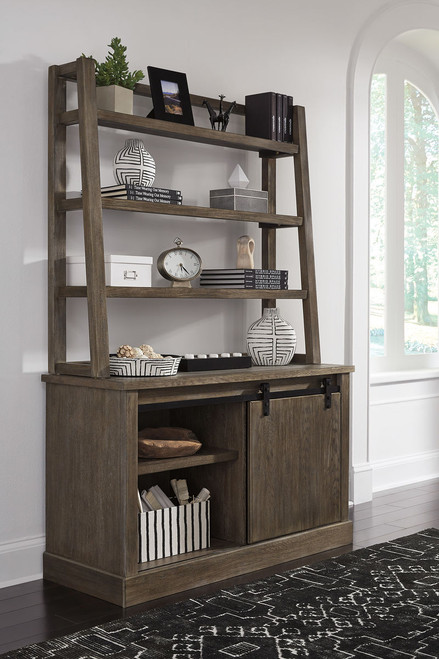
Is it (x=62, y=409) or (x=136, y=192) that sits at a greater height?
(x=136, y=192)

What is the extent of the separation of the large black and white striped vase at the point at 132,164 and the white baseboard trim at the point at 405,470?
2.38 m

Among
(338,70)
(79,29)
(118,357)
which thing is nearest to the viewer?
(118,357)

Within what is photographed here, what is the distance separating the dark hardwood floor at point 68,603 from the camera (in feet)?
9.14

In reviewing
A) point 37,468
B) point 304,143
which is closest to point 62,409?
point 37,468

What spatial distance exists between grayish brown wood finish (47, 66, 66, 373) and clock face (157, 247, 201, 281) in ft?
1.39

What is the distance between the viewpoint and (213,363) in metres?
3.59

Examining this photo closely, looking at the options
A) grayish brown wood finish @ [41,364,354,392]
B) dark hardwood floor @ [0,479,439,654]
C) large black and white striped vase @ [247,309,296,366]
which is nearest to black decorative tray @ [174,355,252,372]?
grayish brown wood finish @ [41,364,354,392]

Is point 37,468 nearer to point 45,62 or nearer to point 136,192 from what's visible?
point 136,192

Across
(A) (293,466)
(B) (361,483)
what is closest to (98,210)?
(A) (293,466)

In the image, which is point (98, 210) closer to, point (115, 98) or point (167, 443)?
point (115, 98)

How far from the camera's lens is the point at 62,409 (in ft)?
10.9

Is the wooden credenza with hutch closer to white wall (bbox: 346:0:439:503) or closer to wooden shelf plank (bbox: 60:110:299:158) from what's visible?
wooden shelf plank (bbox: 60:110:299:158)

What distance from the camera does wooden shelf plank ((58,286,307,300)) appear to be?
129 inches

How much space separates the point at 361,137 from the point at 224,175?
40.9 inches
